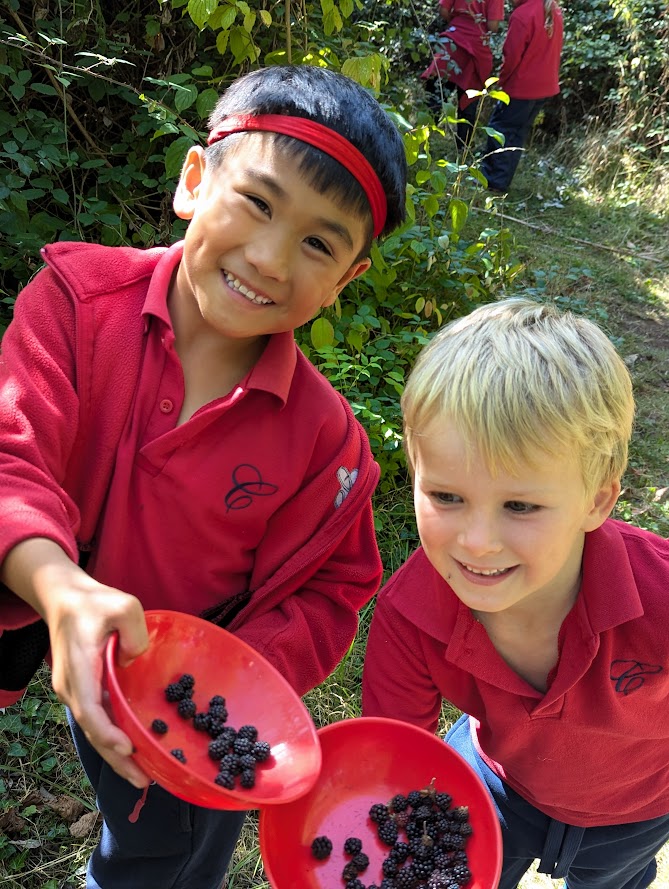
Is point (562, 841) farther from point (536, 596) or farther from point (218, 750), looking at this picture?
point (218, 750)

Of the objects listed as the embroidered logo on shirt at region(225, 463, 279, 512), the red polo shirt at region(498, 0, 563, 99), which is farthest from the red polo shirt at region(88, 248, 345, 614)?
the red polo shirt at region(498, 0, 563, 99)

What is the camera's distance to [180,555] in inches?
71.3

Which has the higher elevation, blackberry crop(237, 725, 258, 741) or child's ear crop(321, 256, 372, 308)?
child's ear crop(321, 256, 372, 308)

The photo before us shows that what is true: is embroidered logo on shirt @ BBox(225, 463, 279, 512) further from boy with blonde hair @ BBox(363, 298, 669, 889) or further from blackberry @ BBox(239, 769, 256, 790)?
blackberry @ BBox(239, 769, 256, 790)

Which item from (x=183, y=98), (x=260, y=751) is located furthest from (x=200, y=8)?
(x=260, y=751)

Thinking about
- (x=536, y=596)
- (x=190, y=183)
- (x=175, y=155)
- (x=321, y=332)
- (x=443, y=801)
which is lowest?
(x=443, y=801)

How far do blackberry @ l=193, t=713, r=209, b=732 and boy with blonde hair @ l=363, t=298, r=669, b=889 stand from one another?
481 millimetres

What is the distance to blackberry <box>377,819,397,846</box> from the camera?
5.27 feet

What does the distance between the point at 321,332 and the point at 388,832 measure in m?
2.05

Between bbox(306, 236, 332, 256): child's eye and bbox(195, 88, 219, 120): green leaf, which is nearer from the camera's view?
bbox(306, 236, 332, 256): child's eye

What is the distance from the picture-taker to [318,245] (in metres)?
1.76

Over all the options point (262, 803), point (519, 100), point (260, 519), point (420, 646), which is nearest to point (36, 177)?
point (260, 519)

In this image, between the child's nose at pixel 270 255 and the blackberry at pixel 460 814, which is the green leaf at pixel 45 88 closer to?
the child's nose at pixel 270 255

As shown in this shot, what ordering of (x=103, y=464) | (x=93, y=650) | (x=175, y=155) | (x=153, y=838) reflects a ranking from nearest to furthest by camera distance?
1. (x=93, y=650)
2. (x=103, y=464)
3. (x=153, y=838)
4. (x=175, y=155)
